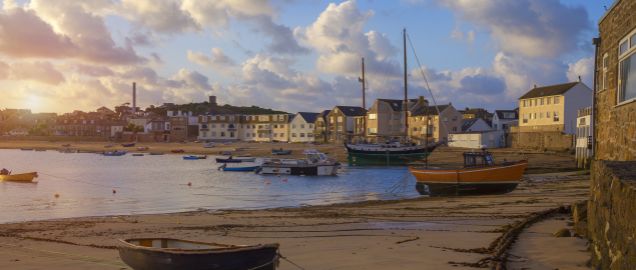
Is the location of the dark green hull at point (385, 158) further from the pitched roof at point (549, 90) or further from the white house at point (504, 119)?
the white house at point (504, 119)

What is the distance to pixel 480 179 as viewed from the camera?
28844 millimetres

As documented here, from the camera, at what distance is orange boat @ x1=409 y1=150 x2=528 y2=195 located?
1122 inches

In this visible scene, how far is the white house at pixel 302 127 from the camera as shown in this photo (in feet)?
454

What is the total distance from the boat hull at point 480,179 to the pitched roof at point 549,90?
56727 millimetres

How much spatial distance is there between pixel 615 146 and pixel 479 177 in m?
14.4

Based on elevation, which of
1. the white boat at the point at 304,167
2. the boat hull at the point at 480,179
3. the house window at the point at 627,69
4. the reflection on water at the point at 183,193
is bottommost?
the reflection on water at the point at 183,193

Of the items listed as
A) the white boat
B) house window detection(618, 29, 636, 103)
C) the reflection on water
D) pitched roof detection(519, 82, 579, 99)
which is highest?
pitched roof detection(519, 82, 579, 99)

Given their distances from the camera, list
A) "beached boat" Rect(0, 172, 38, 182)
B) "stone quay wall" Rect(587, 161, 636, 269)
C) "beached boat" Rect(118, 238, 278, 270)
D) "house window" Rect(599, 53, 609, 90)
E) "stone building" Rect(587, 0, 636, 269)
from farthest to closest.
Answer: "beached boat" Rect(0, 172, 38, 182) → "house window" Rect(599, 53, 609, 90) → "beached boat" Rect(118, 238, 278, 270) → "stone building" Rect(587, 0, 636, 269) → "stone quay wall" Rect(587, 161, 636, 269)

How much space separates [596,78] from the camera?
18375mm

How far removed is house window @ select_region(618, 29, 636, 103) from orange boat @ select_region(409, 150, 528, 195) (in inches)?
579

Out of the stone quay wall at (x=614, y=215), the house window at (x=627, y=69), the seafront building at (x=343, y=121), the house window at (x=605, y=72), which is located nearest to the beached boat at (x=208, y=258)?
the stone quay wall at (x=614, y=215)

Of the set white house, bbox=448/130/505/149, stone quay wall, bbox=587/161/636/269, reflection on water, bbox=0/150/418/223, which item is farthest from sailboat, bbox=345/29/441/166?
stone quay wall, bbox=587/161/636/269

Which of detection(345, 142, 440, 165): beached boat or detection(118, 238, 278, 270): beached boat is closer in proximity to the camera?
detection(118, 238, 278, 270): beached boat

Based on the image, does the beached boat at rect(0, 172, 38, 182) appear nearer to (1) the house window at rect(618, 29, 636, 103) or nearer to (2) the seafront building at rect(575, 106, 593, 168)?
(2) the seafront building at rect(575, 106, 593, 168)
